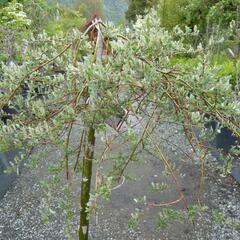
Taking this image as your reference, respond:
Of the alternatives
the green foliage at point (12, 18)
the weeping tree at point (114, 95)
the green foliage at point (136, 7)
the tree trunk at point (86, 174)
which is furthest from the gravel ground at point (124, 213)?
the green foliage at point (136, 7)

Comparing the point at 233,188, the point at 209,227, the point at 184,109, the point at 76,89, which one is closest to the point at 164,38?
the point at 184,109

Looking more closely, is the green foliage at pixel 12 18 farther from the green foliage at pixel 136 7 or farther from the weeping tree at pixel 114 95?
the green foliage at pixel 136 7

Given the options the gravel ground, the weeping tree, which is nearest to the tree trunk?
the weeping tree

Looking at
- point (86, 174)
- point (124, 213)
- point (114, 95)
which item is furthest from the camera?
point (124, 213)

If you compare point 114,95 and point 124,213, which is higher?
point 114,95

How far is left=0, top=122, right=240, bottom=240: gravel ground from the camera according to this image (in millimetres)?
2971

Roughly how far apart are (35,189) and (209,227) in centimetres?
165

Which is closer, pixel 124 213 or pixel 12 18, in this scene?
pixel 124 213

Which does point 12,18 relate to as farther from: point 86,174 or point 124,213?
point 86,174

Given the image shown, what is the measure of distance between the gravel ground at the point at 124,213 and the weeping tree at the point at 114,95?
110cm

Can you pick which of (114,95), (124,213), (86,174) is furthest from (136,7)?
(114,95)

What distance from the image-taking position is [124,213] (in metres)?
3.30

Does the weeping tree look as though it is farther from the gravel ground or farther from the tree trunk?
the gravel ground

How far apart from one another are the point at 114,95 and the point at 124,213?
2181mm
